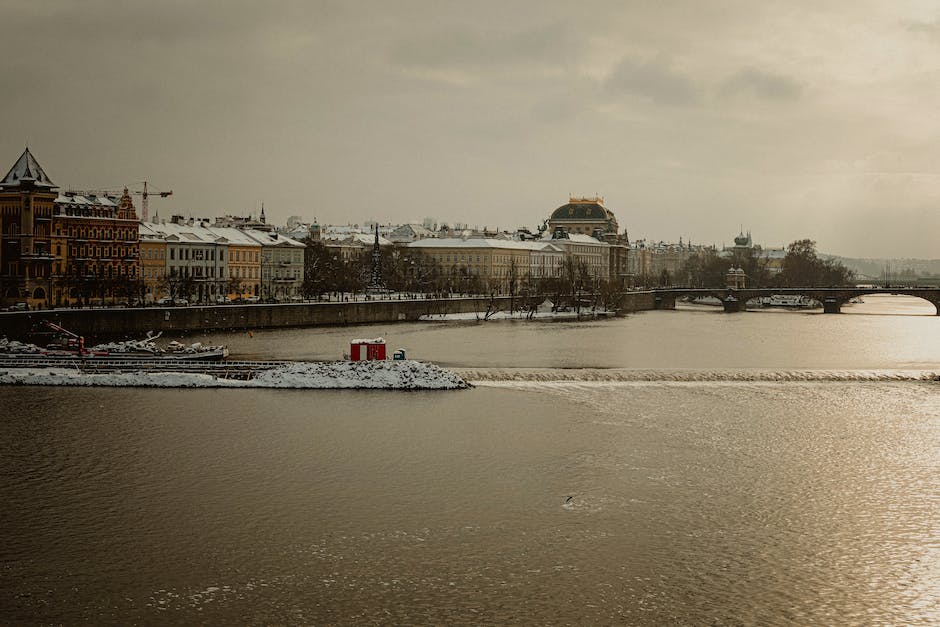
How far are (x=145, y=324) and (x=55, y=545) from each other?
41.1 meters

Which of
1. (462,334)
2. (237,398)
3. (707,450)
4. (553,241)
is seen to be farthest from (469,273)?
(707,450)

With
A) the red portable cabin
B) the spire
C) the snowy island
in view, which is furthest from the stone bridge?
the snowy island

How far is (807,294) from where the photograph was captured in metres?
110

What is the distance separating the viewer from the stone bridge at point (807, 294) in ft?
339

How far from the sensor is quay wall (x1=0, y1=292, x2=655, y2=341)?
52.6m

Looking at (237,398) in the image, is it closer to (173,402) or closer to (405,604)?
(173,402)

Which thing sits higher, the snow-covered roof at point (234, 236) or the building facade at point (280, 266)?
the snow-covered roof at point (234, 236)

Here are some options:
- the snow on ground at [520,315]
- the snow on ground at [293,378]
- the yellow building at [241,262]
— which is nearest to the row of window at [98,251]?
the yellow building at [241,262]

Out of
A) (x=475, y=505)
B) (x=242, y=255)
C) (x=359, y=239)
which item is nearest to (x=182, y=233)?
(x=242, y=255)

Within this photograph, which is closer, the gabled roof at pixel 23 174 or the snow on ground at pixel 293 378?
the snow on ground at pixel 293 378

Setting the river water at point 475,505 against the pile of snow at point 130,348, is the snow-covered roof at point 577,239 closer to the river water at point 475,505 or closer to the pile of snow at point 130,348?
the pile of snow at point 130,348

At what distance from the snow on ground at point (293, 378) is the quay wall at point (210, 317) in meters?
15.4

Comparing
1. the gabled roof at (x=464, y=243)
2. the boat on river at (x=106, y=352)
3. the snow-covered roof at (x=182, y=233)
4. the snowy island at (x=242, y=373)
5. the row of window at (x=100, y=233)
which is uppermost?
the gabled roof at (x=464, y=243)

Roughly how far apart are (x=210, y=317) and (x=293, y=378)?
26.0m
